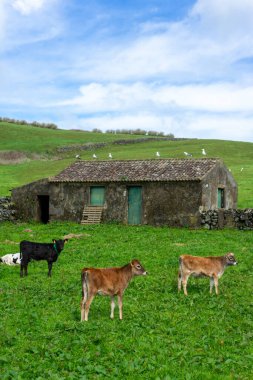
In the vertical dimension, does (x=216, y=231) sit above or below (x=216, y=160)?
below

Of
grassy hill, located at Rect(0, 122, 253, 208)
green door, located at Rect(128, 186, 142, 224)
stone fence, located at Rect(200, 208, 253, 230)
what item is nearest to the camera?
stone fence, located at Rect(200, 208, 253, 230)

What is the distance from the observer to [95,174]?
39.4 m

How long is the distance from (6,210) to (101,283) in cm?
2890

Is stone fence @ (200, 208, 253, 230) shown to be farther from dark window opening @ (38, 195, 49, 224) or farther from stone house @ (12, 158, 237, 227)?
dark window opening @ (38, 195, 49, 224)

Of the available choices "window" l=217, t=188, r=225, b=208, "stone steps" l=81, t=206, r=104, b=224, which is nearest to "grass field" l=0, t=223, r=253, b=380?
"stone steps" l=81, t=206, r=104, b=224

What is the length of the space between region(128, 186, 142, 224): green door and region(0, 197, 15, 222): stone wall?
10210 mm

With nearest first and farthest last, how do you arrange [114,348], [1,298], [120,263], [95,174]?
[114,348], [1,298], [120,263], [95,174]

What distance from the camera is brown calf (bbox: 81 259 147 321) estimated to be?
12727mm

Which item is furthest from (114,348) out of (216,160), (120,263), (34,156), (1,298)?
(34,156)

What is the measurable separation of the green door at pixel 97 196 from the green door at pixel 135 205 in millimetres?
2282

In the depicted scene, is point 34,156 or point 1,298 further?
point 34,156

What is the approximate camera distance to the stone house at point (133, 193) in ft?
117

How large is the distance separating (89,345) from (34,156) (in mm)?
70851

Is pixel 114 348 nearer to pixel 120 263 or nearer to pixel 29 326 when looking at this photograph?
pixel 29 326
